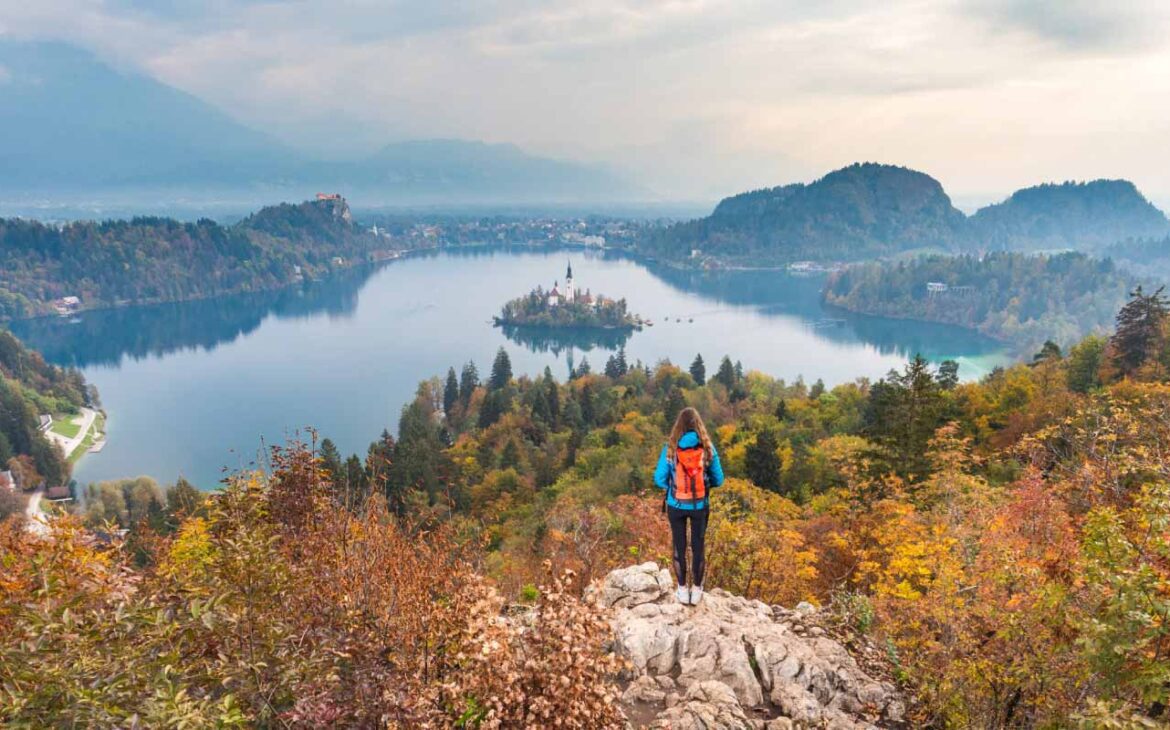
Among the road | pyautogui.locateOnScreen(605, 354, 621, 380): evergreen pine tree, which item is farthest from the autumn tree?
the road

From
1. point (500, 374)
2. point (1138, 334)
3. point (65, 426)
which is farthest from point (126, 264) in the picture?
point (1138, 334)

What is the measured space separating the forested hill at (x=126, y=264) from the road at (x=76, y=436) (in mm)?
84288

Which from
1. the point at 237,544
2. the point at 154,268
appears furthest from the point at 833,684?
the point at 154,268

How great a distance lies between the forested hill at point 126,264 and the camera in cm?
13738

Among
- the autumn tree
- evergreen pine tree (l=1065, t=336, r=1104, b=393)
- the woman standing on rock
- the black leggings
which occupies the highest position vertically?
the woman standing on rock

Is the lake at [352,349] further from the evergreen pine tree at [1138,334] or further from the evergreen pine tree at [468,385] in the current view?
the evergreen pine tree at [1138,334]

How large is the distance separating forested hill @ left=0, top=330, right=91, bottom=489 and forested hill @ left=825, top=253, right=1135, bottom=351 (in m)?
120

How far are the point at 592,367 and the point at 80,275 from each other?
128 metres

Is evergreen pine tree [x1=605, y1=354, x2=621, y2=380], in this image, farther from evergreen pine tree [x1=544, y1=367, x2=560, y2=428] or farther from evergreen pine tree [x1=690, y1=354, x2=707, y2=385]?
evergreen pine tree [x1=544, y1=367, x2=560, y2=428]

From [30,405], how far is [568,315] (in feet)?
223

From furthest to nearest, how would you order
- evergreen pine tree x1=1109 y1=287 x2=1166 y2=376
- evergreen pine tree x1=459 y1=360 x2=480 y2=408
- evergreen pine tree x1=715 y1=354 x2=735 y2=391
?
evergreen pine tree x1=459 y1=360 x2=480 y2=408
evergreen pine tree x1=715 y1=354 x2=735 y2=391
evergreen pine tree x1=1109 y1=287 x2=1166 y2=376

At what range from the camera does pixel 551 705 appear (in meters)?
3.64

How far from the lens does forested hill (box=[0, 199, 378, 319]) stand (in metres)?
137

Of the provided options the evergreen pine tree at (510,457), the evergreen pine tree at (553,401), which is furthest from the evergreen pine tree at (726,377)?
the evergreen pine tree at (510,457)
